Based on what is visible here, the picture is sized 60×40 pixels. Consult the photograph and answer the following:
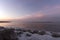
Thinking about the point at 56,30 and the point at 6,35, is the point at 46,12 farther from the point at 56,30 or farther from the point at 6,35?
the point at 6,35

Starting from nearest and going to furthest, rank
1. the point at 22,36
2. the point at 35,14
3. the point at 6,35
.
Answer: the point at 6,35 < the point at 22,36 < the point at 35,14

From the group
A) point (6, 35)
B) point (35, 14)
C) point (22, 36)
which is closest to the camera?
point (6, 35)

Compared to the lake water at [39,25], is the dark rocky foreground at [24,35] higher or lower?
lower

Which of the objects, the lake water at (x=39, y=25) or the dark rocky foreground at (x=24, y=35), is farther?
the lake water at (x=39, y=25)

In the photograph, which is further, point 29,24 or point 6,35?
point 29,24

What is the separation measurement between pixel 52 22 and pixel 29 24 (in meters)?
0.55

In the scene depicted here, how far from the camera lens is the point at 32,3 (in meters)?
2.71

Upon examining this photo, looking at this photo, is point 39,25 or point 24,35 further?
point 39,25

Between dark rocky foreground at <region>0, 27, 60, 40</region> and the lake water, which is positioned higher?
the lake water

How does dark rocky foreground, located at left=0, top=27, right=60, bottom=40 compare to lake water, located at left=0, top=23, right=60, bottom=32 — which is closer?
dark rocky foreground, located at left=0, top=27, right=60, bottom=40

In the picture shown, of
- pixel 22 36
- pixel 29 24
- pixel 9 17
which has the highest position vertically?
pixel 9 17

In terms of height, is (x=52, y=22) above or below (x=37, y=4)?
below

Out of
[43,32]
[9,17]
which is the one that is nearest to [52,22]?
[43,32]

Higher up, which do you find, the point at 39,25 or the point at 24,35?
the point at 39,25
